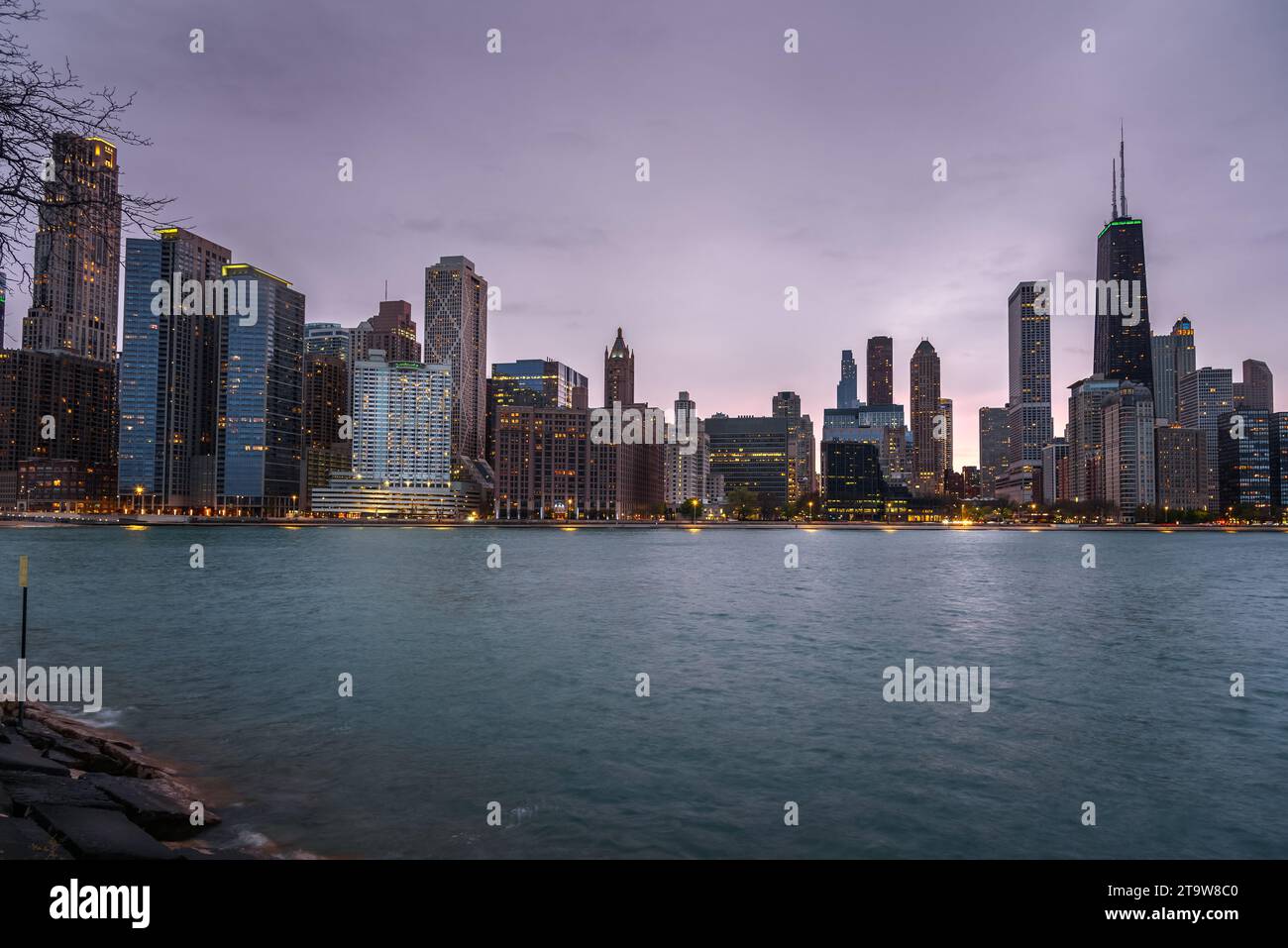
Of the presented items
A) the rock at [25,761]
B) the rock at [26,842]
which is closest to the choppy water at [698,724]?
the rock at [25,761]

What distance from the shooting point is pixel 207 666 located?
2672cm

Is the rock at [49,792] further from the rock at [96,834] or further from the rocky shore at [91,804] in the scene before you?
the rock at [96,834]

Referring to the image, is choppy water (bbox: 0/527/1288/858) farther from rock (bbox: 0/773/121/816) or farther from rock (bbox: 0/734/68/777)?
rock (bbox: 0/734/68/777)

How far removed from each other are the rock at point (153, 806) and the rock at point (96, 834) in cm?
74

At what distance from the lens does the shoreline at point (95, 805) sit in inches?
357

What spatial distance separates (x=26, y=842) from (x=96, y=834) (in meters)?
0.90

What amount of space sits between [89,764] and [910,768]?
669 inches

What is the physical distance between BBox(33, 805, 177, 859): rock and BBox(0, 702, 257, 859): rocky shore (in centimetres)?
1

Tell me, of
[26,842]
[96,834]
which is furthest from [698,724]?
[26,842]

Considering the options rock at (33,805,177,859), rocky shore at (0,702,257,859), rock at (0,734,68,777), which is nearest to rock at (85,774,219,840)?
rocky shore at (0,702,257,859)

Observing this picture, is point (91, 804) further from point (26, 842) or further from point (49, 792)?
point (26, 842)

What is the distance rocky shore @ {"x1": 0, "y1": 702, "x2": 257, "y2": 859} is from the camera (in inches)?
356

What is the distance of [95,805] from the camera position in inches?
429
